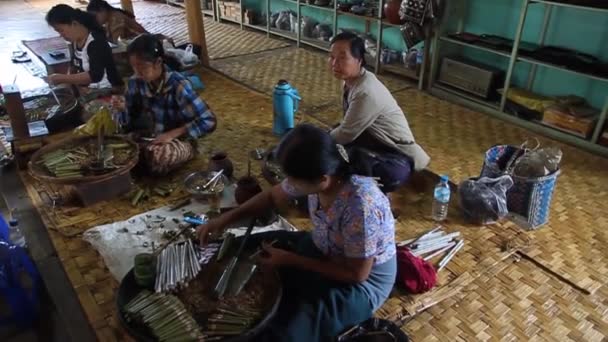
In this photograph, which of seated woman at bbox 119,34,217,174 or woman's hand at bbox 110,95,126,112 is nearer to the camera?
seated woman at bbox 119,34,217,174

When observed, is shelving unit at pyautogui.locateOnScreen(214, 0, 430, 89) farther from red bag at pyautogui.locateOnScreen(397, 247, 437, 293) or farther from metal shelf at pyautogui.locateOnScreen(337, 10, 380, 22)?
red bag at pyautogui.locateOnScreen(397, 247, 437, 293)

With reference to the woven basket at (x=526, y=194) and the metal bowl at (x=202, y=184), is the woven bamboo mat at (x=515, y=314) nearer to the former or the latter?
the woven basket at (x=526, y=194)

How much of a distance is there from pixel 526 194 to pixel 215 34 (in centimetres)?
504

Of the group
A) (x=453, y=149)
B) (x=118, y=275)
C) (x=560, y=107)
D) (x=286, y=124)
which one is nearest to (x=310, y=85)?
(x=286, y=124)

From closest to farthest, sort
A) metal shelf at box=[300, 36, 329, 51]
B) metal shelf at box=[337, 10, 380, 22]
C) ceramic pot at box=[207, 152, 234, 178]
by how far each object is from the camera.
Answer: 1. ceramic pot at box=[207, 152, 234, 178]
2. metal shelf at box=[337, 10, 380, 22]
3. metal shelf at box=[300, 36, 329, 51]

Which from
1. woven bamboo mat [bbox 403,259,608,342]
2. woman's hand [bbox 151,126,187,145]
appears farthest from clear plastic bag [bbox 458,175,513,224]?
woman's hand [bbox 151,126,187,145]

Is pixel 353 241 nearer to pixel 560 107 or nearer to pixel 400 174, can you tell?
pixel 400 174

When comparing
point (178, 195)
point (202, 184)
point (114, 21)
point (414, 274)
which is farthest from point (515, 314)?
point (114, 21)

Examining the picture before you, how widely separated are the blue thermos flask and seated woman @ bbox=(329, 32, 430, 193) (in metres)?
0.84

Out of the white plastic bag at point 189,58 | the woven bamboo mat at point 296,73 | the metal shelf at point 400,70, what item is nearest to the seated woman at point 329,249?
the woven bamboo mat at point 296,73

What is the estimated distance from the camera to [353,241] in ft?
4.79

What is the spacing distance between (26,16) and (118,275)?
8.05m

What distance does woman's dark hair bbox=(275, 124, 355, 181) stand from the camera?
136 cm

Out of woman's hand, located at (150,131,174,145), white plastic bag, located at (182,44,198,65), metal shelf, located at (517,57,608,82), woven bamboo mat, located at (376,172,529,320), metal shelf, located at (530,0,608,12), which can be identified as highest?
metal shelf, located at (530,0,608,12)
